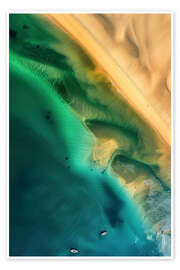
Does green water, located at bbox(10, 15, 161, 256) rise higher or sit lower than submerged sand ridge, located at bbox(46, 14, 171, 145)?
lower

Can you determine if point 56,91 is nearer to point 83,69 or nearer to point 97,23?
point 83,69

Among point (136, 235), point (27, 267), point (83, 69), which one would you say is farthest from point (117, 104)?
point (27, 267)

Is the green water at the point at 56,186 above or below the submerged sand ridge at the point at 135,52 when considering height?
below

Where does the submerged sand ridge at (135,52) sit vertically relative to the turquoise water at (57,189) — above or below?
above

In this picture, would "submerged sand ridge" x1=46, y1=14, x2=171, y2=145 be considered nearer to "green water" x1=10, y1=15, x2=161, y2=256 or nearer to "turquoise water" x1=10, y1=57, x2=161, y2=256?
"green water" x1=10, y1=15, x2=161, y2=256

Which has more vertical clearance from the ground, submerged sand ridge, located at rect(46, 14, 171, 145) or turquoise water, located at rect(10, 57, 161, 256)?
submerged sand ridge, located at rect(46, 14, 171, 145)

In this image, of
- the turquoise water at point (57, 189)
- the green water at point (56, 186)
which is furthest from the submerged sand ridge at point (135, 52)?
the turquoise water at point (57, 189)

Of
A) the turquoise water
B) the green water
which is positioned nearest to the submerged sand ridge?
the green water

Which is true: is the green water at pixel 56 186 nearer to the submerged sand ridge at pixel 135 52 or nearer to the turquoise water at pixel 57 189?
the turquoise water at pixel 57 189

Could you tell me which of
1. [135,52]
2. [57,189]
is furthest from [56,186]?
[135,52]

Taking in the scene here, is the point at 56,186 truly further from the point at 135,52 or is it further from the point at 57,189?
the point at 135,52
